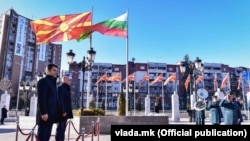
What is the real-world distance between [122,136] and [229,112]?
6.04m

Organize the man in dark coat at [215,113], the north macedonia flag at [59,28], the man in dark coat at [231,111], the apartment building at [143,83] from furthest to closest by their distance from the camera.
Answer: the apartment building at [143,83], the north macedonia flag at [59,28], the man in dark coat at [215,113], the man in dark coat at [231,111]

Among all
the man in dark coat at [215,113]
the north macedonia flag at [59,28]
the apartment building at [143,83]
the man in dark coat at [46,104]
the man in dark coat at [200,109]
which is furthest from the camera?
the apartment building at [143,83]

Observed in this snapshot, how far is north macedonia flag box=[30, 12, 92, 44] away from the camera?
14586 mm

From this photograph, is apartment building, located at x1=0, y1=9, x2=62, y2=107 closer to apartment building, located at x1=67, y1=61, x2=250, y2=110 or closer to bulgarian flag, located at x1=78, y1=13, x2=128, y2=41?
apartment building, located at x1=67, y1=61, x2=250, y2=110

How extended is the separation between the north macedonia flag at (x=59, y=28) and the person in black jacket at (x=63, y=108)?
798 centimetres

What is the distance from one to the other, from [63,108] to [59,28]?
938 centimetres

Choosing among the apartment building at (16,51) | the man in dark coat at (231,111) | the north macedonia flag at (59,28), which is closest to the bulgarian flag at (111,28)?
the north macedonia flag at (59,28)

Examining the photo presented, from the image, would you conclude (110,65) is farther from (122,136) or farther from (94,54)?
(122,136)

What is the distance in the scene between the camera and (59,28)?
14.7 meters

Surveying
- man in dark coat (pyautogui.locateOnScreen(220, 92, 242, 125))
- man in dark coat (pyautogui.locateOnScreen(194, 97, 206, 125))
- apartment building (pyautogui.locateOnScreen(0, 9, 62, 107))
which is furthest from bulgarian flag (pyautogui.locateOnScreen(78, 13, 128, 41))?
apartment building (pyautogui.locateOnScreen(0, 9, 62, 107))

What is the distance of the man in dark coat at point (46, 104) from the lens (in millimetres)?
5016

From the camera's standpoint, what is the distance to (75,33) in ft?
48.3

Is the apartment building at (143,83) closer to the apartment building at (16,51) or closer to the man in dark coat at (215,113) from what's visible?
the apartment building at (16,51)

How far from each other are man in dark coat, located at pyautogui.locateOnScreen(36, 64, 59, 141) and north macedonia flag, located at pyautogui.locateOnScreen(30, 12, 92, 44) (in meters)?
9.30
